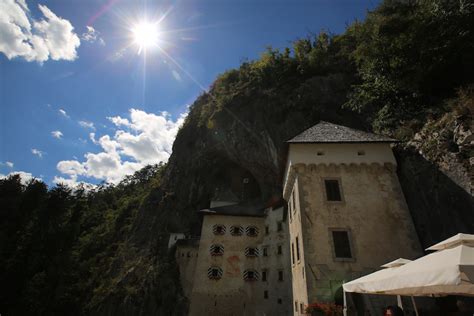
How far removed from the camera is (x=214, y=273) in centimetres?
2448

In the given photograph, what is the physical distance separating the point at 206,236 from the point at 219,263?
3.07 metres

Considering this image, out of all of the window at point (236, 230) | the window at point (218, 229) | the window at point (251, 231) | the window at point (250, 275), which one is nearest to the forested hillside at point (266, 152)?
the window at point (251, 231)

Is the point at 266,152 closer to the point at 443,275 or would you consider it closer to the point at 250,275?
the point at 250,275

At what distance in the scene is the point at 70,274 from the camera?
1663 inches

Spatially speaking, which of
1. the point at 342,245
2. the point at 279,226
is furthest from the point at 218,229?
the point at 342,245

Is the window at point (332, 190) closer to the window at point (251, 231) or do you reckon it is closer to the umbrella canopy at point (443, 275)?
the umbrella canopy at point (443, 275)

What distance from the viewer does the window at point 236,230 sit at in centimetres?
2649

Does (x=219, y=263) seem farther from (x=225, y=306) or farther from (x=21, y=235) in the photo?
(x=21, y=235)

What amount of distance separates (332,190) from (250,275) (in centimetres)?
1545

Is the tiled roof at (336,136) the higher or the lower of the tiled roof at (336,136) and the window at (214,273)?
the higher

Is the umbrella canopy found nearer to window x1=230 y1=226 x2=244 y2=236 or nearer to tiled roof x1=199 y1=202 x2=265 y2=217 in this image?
window x1=230 y1=226 x2=244 y2=236

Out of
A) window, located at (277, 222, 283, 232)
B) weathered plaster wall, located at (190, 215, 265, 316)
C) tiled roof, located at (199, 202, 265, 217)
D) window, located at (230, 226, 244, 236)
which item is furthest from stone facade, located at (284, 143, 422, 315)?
tiled roof, located at (199, 202, 265, 217)

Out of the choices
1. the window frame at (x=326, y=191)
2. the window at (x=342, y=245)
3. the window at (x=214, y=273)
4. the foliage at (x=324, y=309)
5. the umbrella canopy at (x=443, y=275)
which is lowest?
the foliage at (x=324, y=309)

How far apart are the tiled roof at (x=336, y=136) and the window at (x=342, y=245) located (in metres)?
5.33
